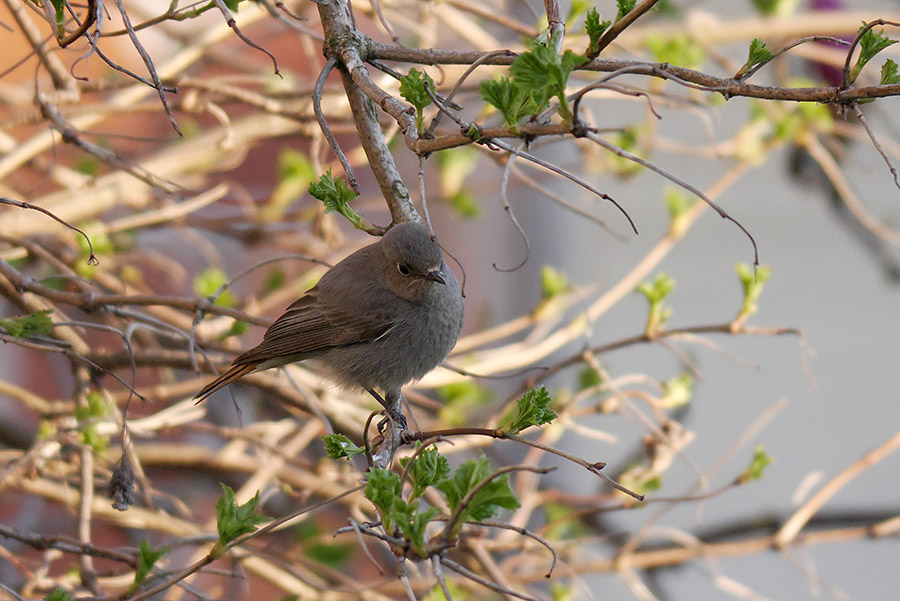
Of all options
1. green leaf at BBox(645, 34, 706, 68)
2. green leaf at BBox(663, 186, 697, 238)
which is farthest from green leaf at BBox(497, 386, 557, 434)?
green leaf at BBox(645, 34, 706, 68)

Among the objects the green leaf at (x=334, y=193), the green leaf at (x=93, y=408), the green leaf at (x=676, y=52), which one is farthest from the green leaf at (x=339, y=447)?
the green leaf at (x=676, y=52)

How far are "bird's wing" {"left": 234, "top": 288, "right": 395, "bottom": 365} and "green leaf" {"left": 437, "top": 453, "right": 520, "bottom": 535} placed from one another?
1.20 m

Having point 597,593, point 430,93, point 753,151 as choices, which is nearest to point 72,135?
point 430,93

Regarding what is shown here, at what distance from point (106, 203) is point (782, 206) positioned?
3.43 metres

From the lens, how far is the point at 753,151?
129 inches

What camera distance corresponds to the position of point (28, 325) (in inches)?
66.7

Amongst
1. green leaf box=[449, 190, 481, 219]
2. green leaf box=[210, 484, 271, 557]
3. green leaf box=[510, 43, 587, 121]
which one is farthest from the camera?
green leaf box=[449, 190, 481, 219]

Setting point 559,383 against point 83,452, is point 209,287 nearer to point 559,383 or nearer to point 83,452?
point 83,452

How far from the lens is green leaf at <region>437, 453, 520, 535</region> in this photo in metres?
1.10

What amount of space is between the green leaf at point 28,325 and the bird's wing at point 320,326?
0.63 m

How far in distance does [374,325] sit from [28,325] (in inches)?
36.4

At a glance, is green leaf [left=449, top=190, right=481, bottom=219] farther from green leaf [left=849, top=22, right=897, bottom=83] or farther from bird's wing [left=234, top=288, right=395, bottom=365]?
green leaf [left=849, top=22, right=897, bottom=83]

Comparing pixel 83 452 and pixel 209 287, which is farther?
pixel 209 287

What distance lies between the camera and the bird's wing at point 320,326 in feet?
7.61
